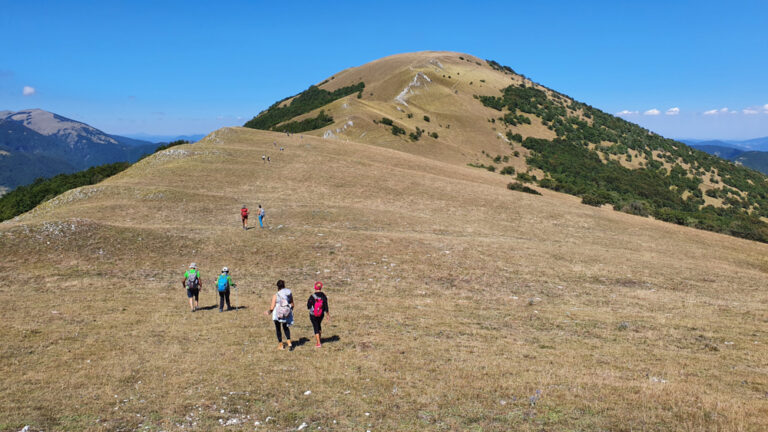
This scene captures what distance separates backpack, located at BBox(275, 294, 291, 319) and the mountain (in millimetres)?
1280

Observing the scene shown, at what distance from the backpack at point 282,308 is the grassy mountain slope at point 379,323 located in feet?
4.28

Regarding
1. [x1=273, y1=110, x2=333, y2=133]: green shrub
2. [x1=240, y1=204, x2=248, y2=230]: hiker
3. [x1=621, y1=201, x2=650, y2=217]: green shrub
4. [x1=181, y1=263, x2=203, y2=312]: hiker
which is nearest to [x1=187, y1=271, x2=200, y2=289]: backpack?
[x1=181, y1=263, x2=203, y2=312]: hiker

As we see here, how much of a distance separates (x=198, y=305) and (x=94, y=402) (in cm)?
886

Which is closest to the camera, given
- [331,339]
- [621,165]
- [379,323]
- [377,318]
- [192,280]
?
[331,339]

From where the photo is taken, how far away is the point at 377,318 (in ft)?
55.5

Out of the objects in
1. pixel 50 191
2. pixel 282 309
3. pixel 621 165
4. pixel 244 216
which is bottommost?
pixel 282 309

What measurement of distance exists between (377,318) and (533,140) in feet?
442

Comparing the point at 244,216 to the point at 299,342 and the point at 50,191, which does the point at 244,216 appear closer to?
the point at 299,342

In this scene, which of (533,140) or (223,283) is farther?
(533,140)

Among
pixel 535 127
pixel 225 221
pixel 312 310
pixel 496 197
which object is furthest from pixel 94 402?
pixel 535 127

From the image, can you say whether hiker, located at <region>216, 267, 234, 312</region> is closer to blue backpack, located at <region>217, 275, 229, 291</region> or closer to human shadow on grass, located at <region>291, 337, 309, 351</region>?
blue backpack, located at <region>217, 275, 229, 291</region>

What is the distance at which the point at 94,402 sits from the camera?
9836 mm

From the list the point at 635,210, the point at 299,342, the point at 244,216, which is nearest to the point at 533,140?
the point at 635,210

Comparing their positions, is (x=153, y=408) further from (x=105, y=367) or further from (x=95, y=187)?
(x=95, y=187)
